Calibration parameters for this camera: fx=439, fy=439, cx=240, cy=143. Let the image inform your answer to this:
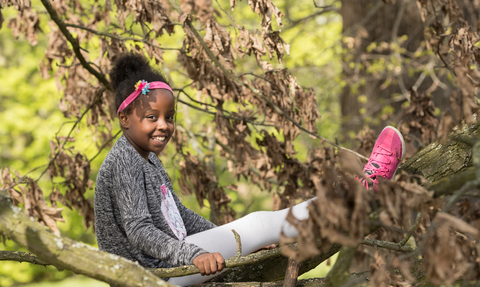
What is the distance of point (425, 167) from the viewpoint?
2074 mm

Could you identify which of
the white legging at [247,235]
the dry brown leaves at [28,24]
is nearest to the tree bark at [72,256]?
the white legging at [247,235]

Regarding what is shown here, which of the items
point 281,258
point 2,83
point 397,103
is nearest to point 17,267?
point 2,83

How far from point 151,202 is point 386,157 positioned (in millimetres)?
1281

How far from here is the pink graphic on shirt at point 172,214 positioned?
2.27 metres

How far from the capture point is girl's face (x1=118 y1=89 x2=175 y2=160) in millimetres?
2311

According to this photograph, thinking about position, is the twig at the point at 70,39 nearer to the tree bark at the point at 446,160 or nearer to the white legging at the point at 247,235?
the white legging at the point at 247,235

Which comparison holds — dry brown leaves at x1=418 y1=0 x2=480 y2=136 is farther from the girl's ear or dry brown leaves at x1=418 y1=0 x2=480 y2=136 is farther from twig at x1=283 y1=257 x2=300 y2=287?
the girl's ear

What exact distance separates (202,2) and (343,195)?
99cm

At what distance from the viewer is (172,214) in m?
2.37

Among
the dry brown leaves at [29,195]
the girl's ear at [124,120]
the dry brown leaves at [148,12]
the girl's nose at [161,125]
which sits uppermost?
the dry brown leaves at [148,12]

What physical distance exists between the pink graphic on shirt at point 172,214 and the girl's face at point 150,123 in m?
0.25

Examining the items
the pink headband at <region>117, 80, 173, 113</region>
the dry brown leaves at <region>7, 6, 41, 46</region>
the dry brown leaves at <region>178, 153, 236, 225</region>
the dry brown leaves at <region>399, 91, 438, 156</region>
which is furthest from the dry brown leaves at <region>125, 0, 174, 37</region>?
the dry brown leaves at <region>399, 91, 438, 156</region>

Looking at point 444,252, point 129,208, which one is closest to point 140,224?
point 129,208

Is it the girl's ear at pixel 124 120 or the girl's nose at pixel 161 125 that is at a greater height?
the girl's ear at pixel 124 120
